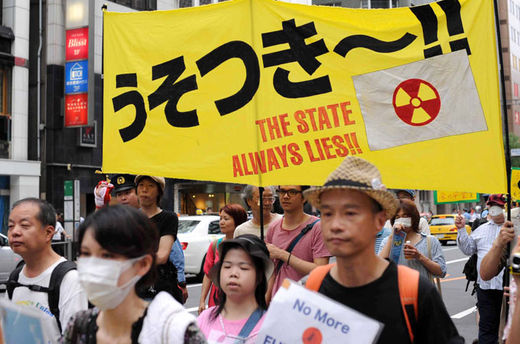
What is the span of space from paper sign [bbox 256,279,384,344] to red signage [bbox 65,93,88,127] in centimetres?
2372

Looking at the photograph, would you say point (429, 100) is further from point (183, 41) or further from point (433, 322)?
point (433, 322)

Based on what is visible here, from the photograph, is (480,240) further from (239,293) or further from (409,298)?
(409,298)

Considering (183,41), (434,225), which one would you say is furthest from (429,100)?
(434,225)

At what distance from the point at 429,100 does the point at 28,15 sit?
23002 millimetres

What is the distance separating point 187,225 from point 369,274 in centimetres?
1370

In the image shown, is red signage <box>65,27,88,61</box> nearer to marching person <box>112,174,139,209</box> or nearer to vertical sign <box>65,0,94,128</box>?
vertical sign <box>65,0,94,128</box>

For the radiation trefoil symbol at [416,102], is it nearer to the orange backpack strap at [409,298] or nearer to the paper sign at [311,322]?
the orange backpack strap at [409,298]

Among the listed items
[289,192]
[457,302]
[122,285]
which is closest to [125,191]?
[289,192]

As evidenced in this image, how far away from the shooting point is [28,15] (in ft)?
80.8

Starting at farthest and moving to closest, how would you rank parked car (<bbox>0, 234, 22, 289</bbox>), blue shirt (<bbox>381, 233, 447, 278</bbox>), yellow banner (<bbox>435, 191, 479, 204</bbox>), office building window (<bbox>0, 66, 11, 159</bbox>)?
office building window (<bbox>0, 66, 11, 159</bbox>)
parked car (<bbox>0, 234, 22, 289</bbox>)
yellow banner (<bbox>435, 191, 479, 204</bbox>)
blue shirt (<bbox>381, 233, 447, 278</bbox>)

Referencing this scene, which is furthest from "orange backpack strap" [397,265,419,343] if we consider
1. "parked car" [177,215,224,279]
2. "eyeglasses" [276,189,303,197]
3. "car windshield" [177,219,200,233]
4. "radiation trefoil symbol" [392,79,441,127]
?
"car windshield" [177,219,200,233]

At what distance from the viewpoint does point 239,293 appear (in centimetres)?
367

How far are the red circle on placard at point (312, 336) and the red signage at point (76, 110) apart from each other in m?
23.8

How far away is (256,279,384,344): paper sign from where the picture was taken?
2.46 meters
